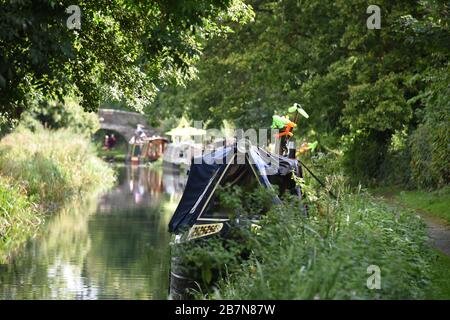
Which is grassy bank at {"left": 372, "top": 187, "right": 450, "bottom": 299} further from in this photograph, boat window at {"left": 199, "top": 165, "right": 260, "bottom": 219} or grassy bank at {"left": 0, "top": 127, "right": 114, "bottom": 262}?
grassy bank at {"left": 0, "top": 127, "right": 114, "bottom": 262}

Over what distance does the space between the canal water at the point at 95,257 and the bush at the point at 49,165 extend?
3.02ft

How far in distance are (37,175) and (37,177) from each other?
13 cm

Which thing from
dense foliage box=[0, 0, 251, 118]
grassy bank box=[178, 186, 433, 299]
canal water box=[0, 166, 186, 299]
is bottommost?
canal water box=[0, 166, 186, 299]

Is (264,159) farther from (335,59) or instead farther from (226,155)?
(335,59)

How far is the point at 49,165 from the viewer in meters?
31.9

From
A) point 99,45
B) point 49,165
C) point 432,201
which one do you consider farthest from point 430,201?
point 49,165

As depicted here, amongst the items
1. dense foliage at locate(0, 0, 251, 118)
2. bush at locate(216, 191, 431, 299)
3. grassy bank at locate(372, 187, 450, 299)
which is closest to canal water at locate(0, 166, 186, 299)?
bush at locate(216, 191, 431, 299)

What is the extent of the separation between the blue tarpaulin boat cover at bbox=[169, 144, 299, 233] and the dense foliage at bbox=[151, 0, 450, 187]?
5.23 meters

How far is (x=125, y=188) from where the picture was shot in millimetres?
43719

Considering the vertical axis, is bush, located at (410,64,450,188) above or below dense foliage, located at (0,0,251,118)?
below

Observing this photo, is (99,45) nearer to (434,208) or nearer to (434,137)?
(434,137)

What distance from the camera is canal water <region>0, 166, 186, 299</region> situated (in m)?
16.9

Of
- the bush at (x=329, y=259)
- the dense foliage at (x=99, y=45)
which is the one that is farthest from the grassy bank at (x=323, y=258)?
the dense foliage at (x=99, y=45)
